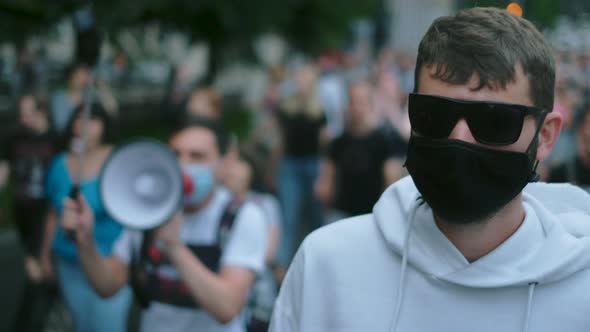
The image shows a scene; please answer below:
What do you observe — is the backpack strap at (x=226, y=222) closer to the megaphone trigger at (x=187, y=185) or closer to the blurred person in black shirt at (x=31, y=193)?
the megaphone trigger at (x=187, y=185)

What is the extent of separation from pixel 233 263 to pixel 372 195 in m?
3.70

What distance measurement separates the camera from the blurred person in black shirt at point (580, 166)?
A: 491 centimetres

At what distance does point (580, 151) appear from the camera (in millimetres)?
5059

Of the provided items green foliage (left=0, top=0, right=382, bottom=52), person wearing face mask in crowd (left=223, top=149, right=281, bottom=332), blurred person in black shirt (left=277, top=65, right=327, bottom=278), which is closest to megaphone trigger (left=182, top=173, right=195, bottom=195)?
person wearing face mask in crowd (left=223, top=149, right=281, bottom=332)

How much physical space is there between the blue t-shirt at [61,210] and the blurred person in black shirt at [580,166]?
7.79 ft

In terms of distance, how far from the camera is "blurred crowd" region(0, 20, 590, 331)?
500 cm

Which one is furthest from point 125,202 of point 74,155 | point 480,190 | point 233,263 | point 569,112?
point 569,112

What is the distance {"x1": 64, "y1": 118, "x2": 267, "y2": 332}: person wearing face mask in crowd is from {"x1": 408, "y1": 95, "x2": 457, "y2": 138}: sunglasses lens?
1.67m

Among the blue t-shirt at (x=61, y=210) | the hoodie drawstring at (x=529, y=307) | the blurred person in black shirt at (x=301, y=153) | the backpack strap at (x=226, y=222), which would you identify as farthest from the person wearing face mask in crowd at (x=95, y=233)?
the blurred person in black shirt at (x=301, y=153)

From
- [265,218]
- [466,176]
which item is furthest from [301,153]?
[466,176]

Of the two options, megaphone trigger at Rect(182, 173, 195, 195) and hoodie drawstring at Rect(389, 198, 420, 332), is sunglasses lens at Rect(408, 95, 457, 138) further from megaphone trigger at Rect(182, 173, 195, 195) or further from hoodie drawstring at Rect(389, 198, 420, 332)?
megaphone trigger at Rect(182, 173, 195, 195)

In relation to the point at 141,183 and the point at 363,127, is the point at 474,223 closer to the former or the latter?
the point at 141,183

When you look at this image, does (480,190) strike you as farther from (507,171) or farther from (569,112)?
(569,112)

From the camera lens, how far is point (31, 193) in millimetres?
6520
